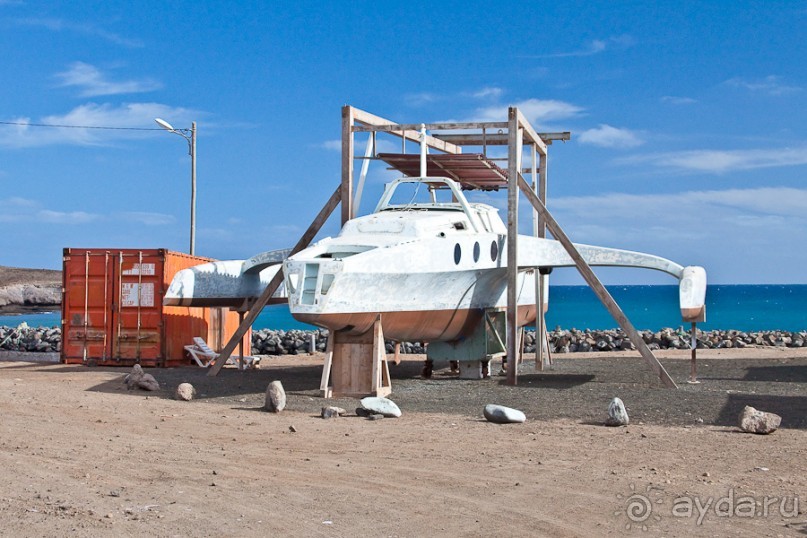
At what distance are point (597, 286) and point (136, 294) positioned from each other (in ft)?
29.5

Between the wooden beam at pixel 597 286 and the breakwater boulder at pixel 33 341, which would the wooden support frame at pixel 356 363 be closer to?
the wooden beam at pixel 597 286

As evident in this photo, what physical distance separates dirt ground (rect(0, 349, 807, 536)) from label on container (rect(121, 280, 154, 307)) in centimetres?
462

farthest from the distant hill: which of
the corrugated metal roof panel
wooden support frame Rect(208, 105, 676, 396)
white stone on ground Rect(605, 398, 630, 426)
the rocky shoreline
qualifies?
white stone on ground Rect(605, 398, 630, 426)

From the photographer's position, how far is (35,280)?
Result: 9050 cm

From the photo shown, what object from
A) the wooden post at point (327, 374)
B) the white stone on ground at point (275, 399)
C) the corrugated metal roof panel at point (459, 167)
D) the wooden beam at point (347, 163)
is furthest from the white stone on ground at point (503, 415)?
the corrugated metal roof panel at point (459, 167)

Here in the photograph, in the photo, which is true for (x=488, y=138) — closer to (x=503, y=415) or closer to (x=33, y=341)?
(x=503, y=415)

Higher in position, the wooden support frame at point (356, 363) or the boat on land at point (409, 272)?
the boat on land at point (409, 272)

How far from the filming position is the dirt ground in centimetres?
662

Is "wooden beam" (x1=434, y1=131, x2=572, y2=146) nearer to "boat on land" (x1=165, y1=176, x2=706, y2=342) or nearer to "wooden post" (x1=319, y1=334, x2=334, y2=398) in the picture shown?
"boat on land" (x1=165, y1=176, x2=706, y2=342)

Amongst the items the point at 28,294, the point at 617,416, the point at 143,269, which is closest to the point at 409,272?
the point at 617,416

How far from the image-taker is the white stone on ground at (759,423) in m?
10.2

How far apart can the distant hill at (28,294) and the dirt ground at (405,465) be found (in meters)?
67.8

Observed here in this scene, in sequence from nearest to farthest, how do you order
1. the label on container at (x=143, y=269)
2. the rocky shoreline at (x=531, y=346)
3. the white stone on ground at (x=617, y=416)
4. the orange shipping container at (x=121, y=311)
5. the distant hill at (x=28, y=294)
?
1. the white stone on ground at (x=617, y=416)
2. the orange shipping container at (x=121, y=311)
3. the label on container at (x=143, y=269)
4. the rocky shoreline at (x=531, y=346)
5. the distant hill at (x=28, y=294)

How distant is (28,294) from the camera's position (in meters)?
82.0
